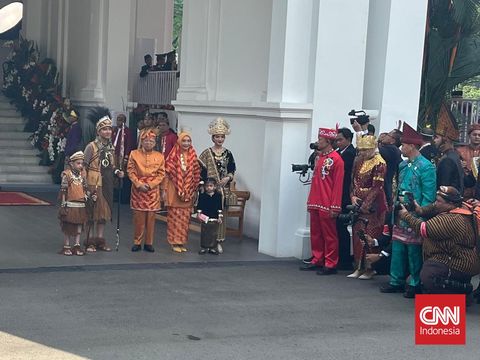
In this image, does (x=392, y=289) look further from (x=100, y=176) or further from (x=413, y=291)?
(x=100, y=176)

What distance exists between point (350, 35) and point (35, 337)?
668 centimetres

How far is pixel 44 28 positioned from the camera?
23328mm

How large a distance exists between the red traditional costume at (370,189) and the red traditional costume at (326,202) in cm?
30

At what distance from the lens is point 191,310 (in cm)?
921

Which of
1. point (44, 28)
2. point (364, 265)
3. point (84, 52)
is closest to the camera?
point (364, 265)

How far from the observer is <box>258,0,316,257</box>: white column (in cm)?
1249

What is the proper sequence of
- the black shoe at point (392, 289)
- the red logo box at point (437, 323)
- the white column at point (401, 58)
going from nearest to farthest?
the red logo box at point (437, 323) → the black shoe at point (392, 289) → the white column at point (401, 58)

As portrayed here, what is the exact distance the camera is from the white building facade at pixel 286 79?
1253cm

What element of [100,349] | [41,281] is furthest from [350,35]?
[100,349]

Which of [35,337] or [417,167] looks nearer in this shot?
[35,337]

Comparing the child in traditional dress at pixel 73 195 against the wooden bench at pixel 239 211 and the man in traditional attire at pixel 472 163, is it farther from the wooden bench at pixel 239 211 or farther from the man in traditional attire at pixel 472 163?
the man in traditional attire at pixel 472 163

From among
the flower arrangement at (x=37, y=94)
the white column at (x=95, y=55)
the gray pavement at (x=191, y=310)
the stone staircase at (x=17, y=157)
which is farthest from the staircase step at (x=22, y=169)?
the gray pavement at (x=191, y=310)

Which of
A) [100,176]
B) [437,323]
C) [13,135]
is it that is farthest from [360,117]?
[13,135]

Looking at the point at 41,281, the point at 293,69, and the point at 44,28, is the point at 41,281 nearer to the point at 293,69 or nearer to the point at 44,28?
the point at 293,69
